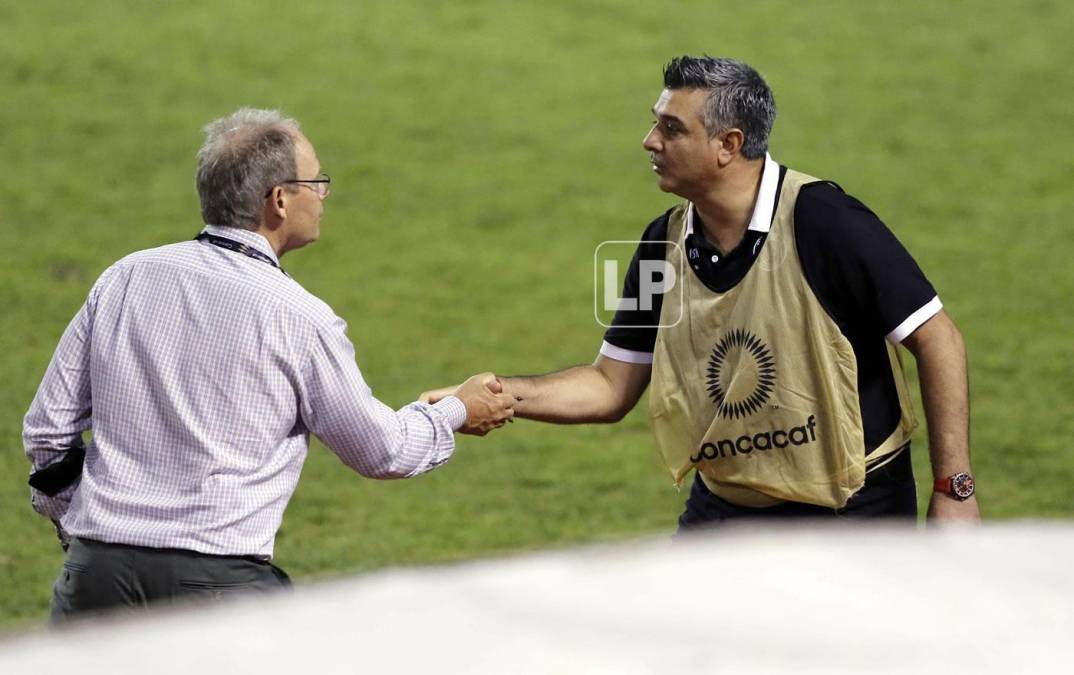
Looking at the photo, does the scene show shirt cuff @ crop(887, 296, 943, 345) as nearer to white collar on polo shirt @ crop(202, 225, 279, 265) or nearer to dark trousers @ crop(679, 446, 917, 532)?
dark trousers @ crop(679, 446, 917, 532)

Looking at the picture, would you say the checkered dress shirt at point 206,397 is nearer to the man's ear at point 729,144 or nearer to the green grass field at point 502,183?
the man's ear at point 729,144

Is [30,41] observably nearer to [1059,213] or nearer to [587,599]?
[1059,213]

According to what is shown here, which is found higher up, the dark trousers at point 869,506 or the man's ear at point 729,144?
the man's ear at point 729,144

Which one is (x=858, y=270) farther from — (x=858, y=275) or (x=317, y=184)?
(x=317, y=184)

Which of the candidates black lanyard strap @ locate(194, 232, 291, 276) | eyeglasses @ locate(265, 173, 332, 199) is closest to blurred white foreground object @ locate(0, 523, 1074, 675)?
black lanyard strap @ locate(194, 232, 291, 276)

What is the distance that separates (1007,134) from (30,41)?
9.55 metres

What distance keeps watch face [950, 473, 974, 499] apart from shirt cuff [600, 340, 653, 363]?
1.02 meters

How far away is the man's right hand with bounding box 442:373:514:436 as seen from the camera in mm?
4207

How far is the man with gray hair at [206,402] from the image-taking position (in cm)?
341

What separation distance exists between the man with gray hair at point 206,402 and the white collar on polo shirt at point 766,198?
44.0 inches

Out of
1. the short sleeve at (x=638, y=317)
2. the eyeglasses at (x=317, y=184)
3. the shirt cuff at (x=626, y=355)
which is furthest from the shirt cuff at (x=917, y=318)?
the eyeglasses at (x=317, y=184)

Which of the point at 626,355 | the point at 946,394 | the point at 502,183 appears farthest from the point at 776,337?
the point at 502,183

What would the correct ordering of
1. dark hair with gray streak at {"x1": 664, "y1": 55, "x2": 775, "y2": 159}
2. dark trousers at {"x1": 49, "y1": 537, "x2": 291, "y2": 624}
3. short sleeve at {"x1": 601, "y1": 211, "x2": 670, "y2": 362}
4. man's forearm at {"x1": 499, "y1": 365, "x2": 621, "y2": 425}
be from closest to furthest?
dark trousers at {"x1": 49, "y1": 537, "x2": 291, "y2": 624}
dark hair with gray streak at {"x1": 664, "y1": 55, "x2": 775, "y2": 159}
short sleeve at {"x1": 601, "y1": 211, "x2": 670, "y2": 362}
man's forearm at {"x1": 499, "y1": 365, "x2": 621, "y2": 425}

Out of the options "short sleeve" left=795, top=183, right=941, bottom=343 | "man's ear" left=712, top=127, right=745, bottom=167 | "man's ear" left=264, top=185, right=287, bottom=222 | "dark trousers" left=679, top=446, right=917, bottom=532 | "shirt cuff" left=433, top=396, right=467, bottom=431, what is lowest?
"dark trousers" left=679, top=446, right=917, bottom=532
